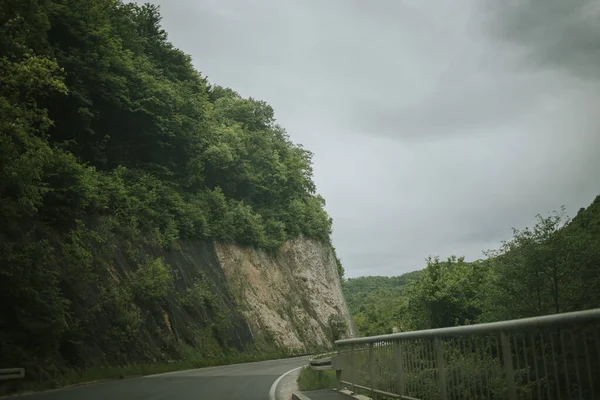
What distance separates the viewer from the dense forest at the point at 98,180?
15.7m

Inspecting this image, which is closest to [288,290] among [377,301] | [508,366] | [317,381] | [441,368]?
[317,381]

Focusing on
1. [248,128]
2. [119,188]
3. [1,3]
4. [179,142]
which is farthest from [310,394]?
[248,128]

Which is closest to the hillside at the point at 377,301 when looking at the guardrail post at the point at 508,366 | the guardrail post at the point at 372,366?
the guardrail post at the point at 372,366

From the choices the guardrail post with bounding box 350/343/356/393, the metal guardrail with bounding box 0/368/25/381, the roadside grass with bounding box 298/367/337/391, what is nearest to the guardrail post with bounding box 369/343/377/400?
the guardrail post with bounding box 350/343/356/393

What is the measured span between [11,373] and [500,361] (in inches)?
501

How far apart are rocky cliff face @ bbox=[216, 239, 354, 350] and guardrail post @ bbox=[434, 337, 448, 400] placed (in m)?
33.9

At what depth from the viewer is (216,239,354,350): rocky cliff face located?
138ft

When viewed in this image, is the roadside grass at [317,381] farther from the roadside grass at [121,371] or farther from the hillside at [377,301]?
the hillside at [377,301]

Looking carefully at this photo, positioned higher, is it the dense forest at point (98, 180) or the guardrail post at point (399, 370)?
the dense forest at point (98, 180)

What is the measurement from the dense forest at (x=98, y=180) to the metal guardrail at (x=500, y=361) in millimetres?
12039

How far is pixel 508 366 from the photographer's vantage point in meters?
4.88

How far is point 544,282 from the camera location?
43.2 meters

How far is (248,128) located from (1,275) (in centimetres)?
4417

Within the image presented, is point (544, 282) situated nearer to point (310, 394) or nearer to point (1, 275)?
point (310, 394)
